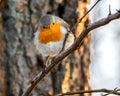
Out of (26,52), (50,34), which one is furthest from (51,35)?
(26,52)

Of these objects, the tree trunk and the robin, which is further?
the tree trunk

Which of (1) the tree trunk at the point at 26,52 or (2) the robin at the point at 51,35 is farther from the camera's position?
(1) the tree trunk at the point at 26,52

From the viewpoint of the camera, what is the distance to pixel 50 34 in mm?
1977

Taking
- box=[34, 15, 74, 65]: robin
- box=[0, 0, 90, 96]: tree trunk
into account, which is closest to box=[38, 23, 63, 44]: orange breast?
box=[34, 15, 74, 65]: robin

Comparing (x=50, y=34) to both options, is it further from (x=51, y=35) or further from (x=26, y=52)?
(x=26, y=52)

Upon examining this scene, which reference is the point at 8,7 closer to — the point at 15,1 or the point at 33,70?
the point at 15,1

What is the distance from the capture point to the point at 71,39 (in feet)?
6.42

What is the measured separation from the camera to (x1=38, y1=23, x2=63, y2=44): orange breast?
1.95 meters

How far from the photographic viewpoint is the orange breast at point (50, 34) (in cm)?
195

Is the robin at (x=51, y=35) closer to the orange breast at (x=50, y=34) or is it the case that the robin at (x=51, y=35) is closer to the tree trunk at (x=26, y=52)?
the orange breast at (x=50, y=34)

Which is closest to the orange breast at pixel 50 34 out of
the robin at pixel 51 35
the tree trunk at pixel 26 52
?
the robin at pixel 51 35

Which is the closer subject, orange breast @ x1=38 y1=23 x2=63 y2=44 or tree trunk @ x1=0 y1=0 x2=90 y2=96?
orange breast @ x1=38 y1=23 x2=63 y2=44

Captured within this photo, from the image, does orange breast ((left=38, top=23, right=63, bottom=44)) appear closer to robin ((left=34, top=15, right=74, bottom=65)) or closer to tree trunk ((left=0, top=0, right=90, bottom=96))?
robin ((left=34, top=15, right=74, bottom=65))

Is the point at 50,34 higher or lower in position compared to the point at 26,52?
higher
